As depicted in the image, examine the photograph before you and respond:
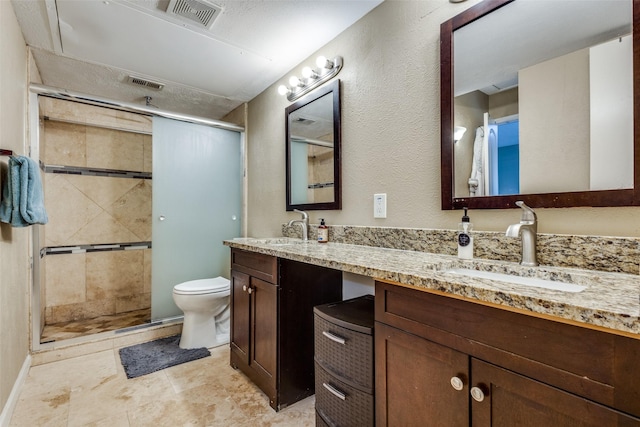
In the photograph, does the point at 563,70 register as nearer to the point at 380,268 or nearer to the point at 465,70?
the point at 465,70

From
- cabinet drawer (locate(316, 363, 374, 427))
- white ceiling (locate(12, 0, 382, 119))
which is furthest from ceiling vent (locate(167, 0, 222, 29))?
cabinet drawer (locate(316, 363, 374, 427))

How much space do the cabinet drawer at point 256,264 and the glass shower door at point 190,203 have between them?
89cm

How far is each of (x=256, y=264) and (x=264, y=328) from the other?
0.36 m

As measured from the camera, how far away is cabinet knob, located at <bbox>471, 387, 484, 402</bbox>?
725 mm

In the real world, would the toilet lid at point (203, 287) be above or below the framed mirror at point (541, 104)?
below

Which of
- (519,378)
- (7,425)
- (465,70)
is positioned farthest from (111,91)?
(519,378)

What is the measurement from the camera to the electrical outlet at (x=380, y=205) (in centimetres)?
162

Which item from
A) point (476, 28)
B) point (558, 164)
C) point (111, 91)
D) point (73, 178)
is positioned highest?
point (111, 91)

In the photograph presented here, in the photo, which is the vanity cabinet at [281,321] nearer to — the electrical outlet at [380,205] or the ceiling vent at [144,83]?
the electrical outlet at [380,205]

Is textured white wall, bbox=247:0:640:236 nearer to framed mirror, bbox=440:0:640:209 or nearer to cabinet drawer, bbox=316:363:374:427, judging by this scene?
framed mirror, bbox=440:0:640:209

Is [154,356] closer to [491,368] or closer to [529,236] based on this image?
[491,368]

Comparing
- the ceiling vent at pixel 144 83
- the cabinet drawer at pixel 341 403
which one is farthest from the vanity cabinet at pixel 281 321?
the ceiling vent at pixel 144 83

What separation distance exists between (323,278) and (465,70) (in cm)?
126

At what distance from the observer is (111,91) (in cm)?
273
